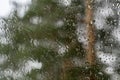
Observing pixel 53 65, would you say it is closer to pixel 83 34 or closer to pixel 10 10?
pixel 83 34

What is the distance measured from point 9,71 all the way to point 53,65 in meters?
0.75

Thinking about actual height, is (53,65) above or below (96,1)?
below

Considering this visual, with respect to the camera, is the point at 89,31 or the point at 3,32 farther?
the point at 3,32

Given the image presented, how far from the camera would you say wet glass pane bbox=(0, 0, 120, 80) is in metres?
4.64

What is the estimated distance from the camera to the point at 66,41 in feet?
15.7

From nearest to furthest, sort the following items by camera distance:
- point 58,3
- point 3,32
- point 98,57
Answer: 1. point 98,57
2. point 58,3
3. point 3,32

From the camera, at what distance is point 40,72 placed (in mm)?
4859

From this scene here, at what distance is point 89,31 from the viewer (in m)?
4.70

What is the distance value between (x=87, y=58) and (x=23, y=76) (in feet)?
2.97

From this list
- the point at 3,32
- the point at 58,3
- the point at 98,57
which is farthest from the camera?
the point at 3,32

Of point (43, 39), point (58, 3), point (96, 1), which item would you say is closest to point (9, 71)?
point (43, 39)

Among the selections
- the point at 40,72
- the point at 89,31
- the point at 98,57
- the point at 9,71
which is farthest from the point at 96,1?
the point at 9,71

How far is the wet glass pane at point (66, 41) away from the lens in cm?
464

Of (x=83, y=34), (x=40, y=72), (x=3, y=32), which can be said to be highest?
(x=3, y=32)
